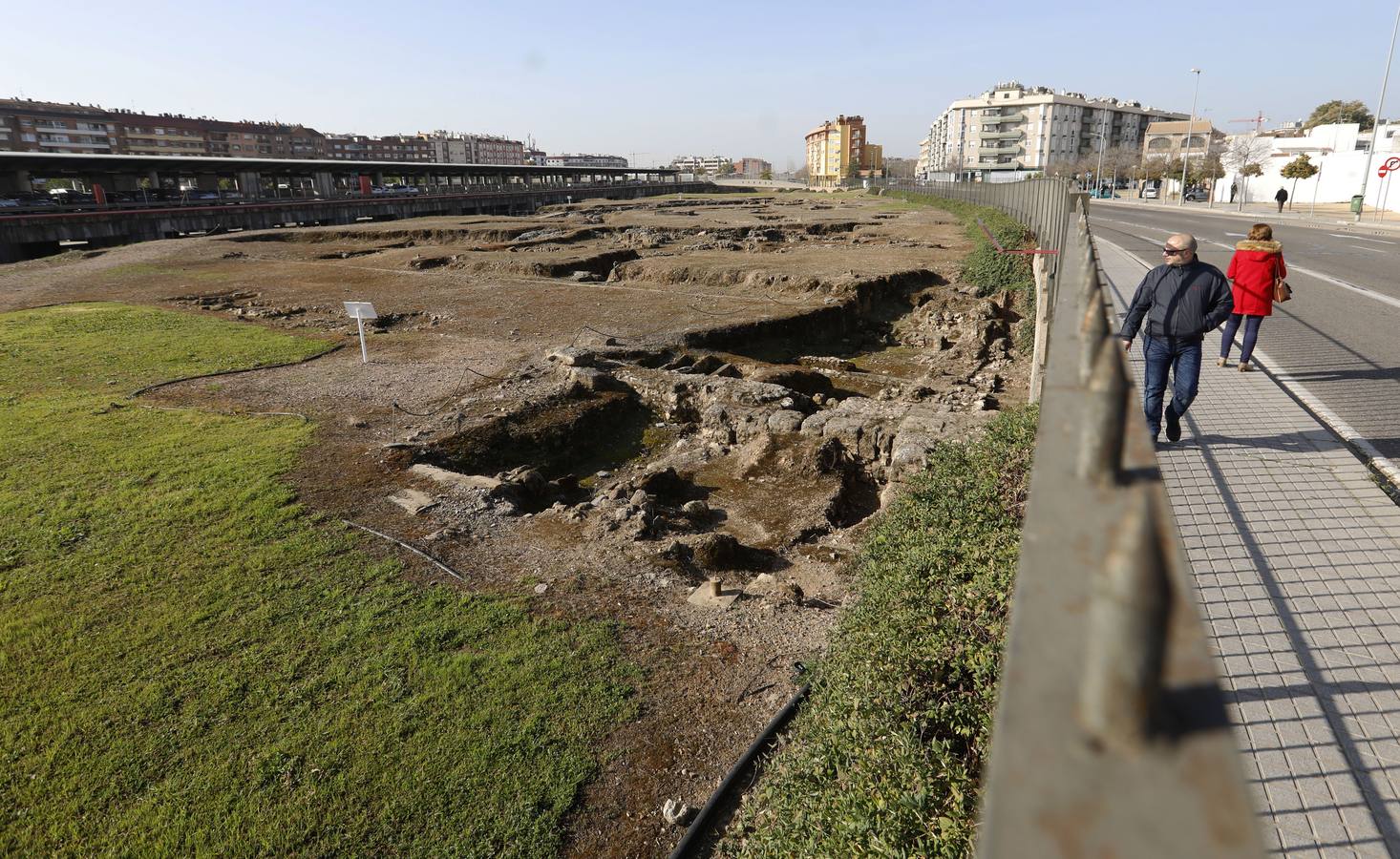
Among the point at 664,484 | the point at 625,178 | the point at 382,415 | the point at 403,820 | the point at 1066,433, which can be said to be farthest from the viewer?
the point at 625,178

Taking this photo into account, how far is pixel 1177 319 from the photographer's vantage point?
6871 millimetres

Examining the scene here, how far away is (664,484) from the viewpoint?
34.2ft

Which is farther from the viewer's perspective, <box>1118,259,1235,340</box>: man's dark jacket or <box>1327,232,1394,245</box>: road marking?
<box>1327,232,1394,245</box>: road marking

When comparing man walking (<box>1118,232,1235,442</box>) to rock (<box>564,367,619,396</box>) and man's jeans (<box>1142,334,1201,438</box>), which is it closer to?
man's jeans (<box>1142,334,1201,438</box>)

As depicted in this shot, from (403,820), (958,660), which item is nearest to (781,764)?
(958,660)

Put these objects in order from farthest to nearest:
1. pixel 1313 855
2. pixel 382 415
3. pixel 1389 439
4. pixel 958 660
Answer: pixel 382 415
pixel 1389 439
pixel 958 660
pixel 1313 855

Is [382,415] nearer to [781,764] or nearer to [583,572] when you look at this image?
[583,572]

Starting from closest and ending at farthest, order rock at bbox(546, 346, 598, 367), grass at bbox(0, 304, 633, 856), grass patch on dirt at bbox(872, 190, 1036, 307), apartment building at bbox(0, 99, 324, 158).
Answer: grass at bbox(0, 304, 633, 856) → rock at bbox(546, 346, 598, 367) → grass patch on dirt at bbox(872, 190, 1036, 307) → apartment building at bbox(0, 99, 324, 158)

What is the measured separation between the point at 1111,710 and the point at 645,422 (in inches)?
505

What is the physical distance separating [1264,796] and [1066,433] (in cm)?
298

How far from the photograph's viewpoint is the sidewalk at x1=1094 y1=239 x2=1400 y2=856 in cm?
328

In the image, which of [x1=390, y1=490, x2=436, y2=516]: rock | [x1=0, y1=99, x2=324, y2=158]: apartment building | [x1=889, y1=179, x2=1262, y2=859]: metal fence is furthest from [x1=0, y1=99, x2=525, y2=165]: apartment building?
[x1=889, y1=179, x2=1262, y2=859]: metal fence

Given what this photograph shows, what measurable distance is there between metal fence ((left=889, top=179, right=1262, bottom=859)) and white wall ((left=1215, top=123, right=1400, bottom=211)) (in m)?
51.2

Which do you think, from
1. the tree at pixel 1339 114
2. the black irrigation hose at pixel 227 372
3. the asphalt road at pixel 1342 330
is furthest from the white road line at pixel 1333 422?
the tree at pixel 1339 114
